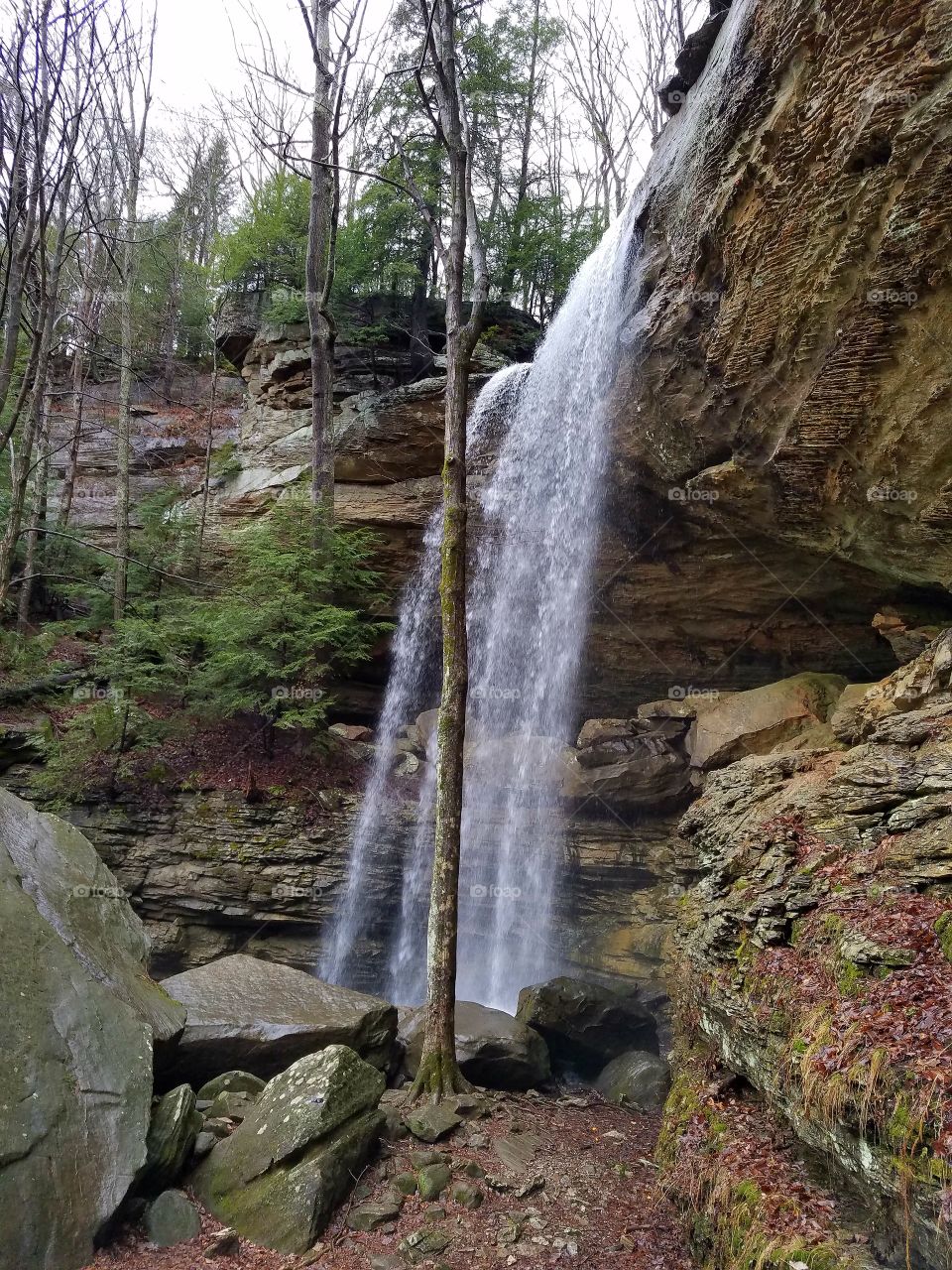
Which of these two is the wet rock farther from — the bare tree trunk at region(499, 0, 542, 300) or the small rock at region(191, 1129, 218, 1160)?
the bare tree trunk at region(499, 0, 542, 300)

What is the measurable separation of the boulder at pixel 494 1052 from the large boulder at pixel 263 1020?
674 mm

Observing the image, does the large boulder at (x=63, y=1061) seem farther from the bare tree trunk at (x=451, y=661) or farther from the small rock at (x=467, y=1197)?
the bare tree trunk at (x=451, y=661)

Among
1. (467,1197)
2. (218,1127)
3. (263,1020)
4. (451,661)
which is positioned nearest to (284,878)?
(263,1020)

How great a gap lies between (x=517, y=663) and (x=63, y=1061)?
9360 mm

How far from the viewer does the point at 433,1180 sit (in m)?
4.80

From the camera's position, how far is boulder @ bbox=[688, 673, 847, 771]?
1030 cm

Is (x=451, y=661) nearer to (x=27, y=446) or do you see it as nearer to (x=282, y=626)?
(x=282, y=626)

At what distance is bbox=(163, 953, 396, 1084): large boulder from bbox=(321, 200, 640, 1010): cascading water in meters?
3.78

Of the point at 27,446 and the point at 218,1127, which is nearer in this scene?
the point at 218,1127

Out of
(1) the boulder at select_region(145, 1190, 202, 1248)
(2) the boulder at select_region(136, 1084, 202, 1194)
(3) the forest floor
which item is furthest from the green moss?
(2) the boulder at select_region(136, 1084, 202, 1194)

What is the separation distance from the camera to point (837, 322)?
7.12 metres

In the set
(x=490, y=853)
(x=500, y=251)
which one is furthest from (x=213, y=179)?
(x=490, y=853)

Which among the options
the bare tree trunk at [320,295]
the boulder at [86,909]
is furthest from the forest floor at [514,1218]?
the bare tree trunk at [320,295]

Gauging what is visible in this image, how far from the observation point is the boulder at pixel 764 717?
406 inches
